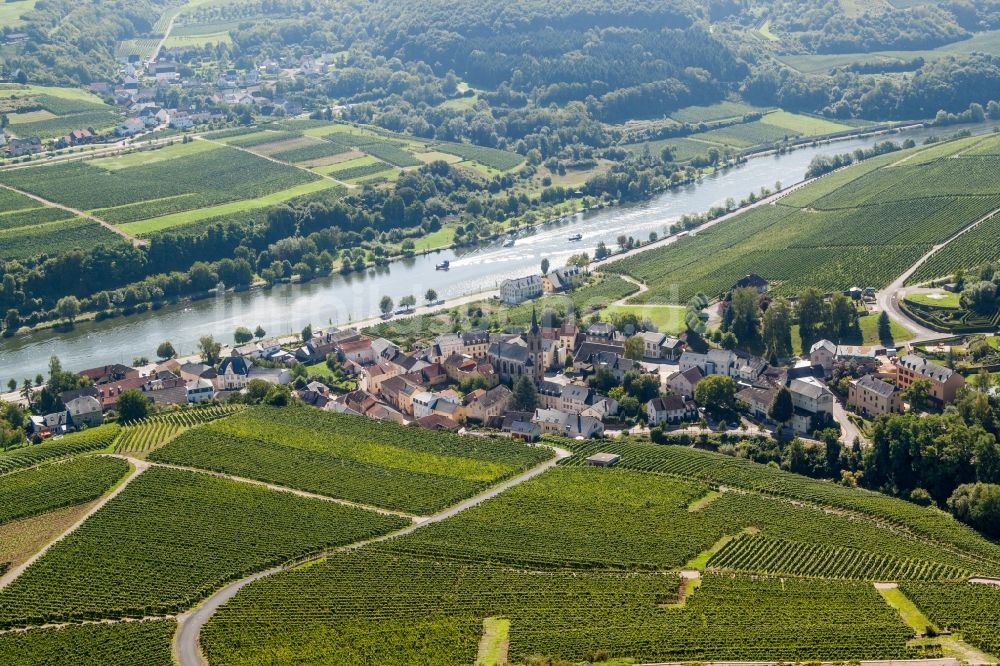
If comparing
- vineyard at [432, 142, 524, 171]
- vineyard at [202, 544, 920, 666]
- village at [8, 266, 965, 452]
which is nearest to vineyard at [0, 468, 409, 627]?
vineyard at [202, 544, 920, 666]

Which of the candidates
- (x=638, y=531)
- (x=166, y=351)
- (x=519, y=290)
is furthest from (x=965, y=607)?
(x=166, y=351)

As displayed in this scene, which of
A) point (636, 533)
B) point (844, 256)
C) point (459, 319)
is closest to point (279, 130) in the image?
point (459, 319)

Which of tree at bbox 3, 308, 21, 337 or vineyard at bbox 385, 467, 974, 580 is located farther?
tree at bbox 3, 308, 21, 337

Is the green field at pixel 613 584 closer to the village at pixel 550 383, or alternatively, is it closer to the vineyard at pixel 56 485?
the village at pixel 550 383

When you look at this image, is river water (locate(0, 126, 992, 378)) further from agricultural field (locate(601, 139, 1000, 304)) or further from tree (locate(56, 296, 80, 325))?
agricultural field (locate(601, 139, 1000, 304))

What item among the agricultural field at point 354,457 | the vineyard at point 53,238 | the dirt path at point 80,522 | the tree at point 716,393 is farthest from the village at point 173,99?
the tree at point 716,393

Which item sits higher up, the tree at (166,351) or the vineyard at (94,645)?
the tree at (166,351)
